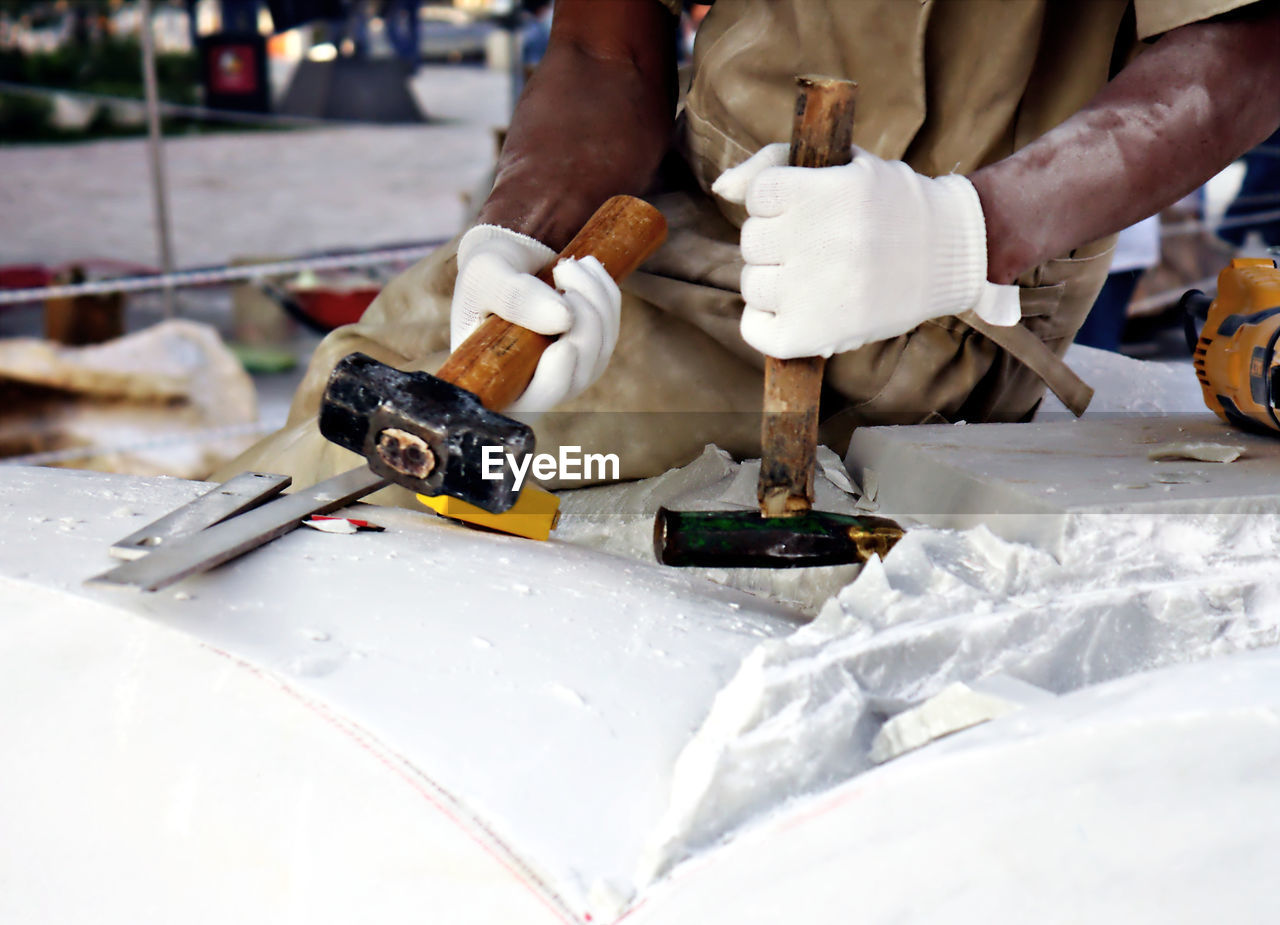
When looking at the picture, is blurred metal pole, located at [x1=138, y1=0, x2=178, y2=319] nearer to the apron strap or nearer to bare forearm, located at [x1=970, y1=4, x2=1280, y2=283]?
the apron strap

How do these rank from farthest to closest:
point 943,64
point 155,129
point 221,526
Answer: point 155,129, point 943,64, point 221,526

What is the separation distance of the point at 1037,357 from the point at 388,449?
2.37 ft

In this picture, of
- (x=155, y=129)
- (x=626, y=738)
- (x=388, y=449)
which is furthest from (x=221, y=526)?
(x=155, y=129)

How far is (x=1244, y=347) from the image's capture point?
1.05 meters

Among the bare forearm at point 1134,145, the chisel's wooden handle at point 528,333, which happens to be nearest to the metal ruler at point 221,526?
the chisel's wooden handle at point 528,333

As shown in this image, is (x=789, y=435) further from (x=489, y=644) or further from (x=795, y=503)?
(x=489, y=644)

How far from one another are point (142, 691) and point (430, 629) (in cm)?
20

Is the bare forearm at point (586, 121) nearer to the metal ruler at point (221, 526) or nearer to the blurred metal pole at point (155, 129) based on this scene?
the metal ruler at point (221, 526)

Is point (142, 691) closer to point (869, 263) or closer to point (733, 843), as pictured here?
point (733, 843)

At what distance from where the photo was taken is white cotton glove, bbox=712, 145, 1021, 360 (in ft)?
2.98

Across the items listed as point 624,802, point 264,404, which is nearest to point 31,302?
point 264,404

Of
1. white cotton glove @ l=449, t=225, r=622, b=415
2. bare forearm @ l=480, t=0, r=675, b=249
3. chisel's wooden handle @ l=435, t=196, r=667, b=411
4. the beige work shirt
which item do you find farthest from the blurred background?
white cotton glove @ l=449, t=225, r=622, b=415

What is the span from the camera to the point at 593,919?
2.02ft

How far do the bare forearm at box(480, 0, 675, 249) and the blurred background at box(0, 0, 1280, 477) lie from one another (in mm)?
812
